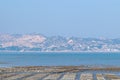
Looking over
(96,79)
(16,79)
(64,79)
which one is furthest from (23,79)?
(96,79)

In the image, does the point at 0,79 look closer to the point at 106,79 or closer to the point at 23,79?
the point at 23,79

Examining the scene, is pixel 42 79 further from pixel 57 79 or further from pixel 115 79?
pixel 115 79

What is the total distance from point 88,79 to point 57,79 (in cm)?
442

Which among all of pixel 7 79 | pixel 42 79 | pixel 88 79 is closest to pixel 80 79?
pixel 88 79

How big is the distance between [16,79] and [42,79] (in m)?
3.68

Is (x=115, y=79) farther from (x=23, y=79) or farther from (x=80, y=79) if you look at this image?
(x=23, y=79)

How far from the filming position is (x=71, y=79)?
6912 cm

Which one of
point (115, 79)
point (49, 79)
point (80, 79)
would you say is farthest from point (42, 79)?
point (115, 79)

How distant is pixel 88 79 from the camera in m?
69.1

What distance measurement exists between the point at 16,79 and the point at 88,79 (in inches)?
401

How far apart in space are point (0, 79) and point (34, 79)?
4800mm

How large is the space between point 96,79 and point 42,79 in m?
7.97

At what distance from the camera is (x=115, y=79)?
69812 millimetres

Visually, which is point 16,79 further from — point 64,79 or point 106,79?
point 106,79
